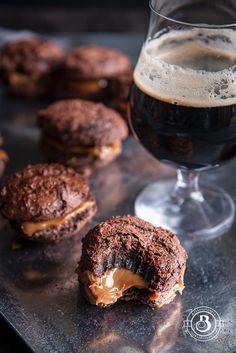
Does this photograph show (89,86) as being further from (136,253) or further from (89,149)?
(136,253)

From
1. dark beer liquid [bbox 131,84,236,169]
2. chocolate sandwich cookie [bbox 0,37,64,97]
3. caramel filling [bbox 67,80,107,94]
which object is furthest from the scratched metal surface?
chocolate sandwich cookie [bbox 0,37,64,97]

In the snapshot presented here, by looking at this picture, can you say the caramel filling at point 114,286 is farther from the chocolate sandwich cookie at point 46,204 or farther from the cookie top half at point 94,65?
the cookie top half at point 94,65

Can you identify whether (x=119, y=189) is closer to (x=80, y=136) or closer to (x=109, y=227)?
(x=80, y=136)

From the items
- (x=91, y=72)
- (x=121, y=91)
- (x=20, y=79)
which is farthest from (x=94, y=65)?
(x=20, y=79)

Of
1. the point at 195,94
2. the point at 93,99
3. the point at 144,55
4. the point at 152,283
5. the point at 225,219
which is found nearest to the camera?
the point at 152,283

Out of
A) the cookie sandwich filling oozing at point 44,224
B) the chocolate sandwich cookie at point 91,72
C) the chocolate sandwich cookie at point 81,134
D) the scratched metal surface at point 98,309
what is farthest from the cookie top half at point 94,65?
the cookie sandwich filling oozing at point 44,224

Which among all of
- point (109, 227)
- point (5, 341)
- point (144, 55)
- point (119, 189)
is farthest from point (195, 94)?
point (5, 341)
